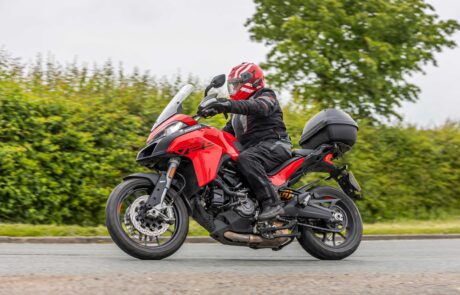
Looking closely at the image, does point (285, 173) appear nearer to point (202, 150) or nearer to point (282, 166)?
point (282, 166)

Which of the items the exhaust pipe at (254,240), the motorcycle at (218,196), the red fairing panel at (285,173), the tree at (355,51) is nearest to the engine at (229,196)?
the motorcycle at (218,196)

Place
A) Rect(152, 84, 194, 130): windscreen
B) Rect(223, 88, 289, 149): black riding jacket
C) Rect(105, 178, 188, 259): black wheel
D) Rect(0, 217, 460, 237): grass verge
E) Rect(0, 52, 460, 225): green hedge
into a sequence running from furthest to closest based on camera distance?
1. Rect(0, 52, 460, 225): green hedge
2. Rect(0, 217, 460, 237): grass verge
3. Rect(223, 88, 289, 149): black riding jacket
4. Rect(152, 84, 194, 130): windscreen
5. Rect(105, 178, 188, 259): black wheel

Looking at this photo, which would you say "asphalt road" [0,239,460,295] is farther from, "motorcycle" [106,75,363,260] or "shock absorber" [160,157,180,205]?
"shock absorber" [160,157,180,205]

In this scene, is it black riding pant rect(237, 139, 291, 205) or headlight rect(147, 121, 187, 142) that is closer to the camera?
headlight rect(147, 121, 187, 142)

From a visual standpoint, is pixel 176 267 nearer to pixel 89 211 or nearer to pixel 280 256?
pixel 280 256

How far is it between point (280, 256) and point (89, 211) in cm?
559

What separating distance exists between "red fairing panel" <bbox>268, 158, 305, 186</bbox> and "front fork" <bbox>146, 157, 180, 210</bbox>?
3.93ft

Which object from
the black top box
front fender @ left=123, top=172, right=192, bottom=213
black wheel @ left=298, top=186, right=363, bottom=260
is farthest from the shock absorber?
the black top box

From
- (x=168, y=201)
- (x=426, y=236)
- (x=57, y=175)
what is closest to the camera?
(x=168, y=201)

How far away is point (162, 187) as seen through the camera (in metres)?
7.18

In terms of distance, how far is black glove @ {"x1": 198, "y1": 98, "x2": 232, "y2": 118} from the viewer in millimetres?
7383

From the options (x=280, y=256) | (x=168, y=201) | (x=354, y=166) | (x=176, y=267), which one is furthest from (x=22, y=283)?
(x=354, y=166)

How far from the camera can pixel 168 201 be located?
7281mm

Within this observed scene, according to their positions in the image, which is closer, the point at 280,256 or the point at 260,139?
the point at 260,139
